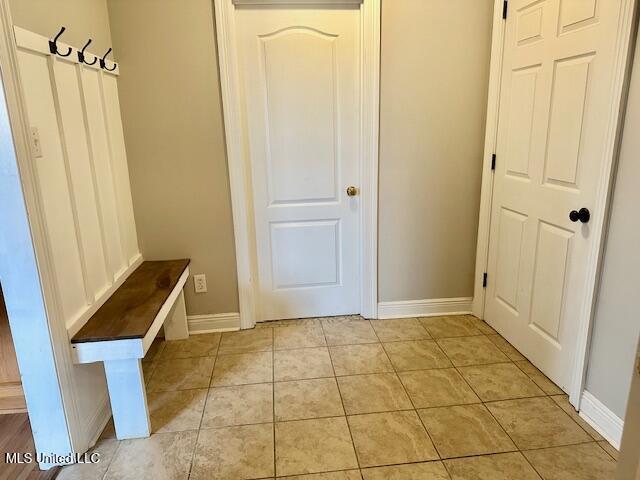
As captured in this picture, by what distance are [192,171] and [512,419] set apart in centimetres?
220

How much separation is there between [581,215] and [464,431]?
1.12 meters

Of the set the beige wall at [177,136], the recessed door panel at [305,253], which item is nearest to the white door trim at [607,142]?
the recessed door panel at [305,253]

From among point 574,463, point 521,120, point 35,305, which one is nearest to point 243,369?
point 35,305

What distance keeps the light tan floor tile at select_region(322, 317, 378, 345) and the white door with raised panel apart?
86 centimetres

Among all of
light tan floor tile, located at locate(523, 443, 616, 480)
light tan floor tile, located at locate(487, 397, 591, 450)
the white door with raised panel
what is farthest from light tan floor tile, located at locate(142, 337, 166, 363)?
the white door with raised panel

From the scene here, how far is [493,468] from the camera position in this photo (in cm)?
174

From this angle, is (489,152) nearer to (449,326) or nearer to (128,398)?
(449,326)

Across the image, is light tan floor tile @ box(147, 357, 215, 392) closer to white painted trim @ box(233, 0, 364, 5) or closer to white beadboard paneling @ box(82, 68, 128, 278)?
white beadboard paneling @ box(82, 68, 128, 278)

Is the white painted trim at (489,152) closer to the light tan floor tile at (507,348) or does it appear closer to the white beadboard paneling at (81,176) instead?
the light tan floor tile at (507,348)

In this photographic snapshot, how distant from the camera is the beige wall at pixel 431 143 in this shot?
8.65ft

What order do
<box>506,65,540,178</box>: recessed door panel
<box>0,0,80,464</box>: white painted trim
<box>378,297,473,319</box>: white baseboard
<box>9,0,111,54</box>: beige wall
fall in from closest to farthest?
<box>0,0,80,464</box>: white painted trim < <box>9,0,111,54</box>: beige wall < <box>506,65,540,178</box>: recessed door panel < <box>378,297,473,319</box>: white baseboard

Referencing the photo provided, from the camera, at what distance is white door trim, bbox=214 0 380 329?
253cm

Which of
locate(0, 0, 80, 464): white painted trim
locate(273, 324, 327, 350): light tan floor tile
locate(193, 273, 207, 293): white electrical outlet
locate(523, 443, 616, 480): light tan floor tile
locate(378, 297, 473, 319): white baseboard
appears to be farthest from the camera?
locate(378, 297, 473, 319): white baseboard

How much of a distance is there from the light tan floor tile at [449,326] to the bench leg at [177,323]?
160cm
